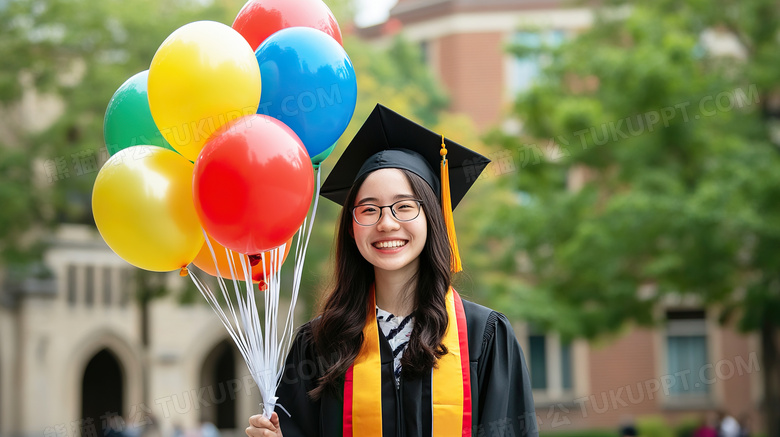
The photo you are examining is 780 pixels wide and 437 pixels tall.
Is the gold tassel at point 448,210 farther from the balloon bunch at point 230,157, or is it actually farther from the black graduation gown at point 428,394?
the balloon bunch at point 230,157

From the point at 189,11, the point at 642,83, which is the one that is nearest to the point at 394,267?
the point at 642,83

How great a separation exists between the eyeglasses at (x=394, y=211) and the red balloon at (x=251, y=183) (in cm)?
22

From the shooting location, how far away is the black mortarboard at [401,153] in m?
3.22

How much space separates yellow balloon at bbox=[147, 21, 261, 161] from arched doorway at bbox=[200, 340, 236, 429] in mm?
20665

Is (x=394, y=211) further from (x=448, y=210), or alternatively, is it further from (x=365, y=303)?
(x=365, y=303)

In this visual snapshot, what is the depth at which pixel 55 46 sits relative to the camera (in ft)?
47.3

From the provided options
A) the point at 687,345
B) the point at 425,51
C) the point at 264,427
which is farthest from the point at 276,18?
the point at 425,51

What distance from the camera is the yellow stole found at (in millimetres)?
2955

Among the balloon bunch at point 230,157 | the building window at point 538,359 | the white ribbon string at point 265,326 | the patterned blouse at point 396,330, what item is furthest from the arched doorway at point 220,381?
the patterned blouse at point 396,330

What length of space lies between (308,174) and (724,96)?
9629 millimetres

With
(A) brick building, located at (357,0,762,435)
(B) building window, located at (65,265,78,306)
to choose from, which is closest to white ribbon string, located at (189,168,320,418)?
(A) brick building, located at (357,0,762,435)

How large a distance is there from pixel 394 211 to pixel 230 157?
559 millimetres

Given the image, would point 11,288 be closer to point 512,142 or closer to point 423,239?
point 512,142

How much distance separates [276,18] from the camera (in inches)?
143
